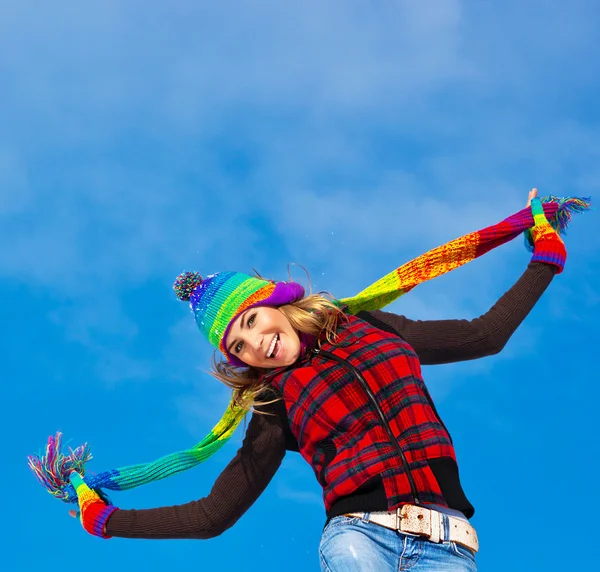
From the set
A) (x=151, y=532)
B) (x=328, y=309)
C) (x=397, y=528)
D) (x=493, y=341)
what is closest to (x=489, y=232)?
(x=493, y=341)

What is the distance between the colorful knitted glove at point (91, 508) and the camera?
334 centimetres

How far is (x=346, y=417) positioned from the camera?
116 inches

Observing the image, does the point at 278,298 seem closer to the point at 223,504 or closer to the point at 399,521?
the point at 223,504

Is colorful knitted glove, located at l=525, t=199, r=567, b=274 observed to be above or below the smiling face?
above

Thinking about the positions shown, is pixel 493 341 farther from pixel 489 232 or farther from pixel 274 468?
pixel 274 468

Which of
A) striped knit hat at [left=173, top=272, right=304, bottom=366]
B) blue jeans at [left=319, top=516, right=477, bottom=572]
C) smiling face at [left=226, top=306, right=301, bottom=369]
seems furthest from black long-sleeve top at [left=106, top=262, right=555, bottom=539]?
blue jeans at [left=319, top=516, right=477, bottom=572]

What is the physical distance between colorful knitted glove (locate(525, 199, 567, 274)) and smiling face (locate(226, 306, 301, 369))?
1.28 metres

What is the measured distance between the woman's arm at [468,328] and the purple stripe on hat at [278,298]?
332mm

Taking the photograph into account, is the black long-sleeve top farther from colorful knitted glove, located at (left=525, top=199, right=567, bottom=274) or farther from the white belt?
the white belt

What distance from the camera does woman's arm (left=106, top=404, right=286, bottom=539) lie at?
3320 mm

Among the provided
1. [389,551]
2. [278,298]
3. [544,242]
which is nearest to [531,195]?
[544,242]

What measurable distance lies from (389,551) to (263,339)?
108cm

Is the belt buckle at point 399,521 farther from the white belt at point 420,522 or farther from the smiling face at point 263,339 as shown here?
the smiling face at point 263,339

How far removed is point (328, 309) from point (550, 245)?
115cm
